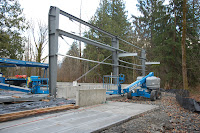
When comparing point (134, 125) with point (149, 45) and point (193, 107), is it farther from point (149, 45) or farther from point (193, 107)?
point (149, 45)

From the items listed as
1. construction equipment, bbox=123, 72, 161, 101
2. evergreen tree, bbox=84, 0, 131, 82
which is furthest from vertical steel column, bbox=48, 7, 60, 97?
evergreen tree, bbox=84, 0, 131, 82

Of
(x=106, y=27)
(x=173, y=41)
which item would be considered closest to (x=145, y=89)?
(x=173, y=41)

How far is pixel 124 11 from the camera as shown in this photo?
32.2m

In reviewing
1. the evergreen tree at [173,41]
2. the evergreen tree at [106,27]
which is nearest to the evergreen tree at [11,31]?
the evergreen tree at [106,27]

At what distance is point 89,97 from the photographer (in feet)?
29.8

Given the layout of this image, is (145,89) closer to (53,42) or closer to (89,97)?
(89,97)

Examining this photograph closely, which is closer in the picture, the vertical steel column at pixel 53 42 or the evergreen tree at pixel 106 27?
the vertical steel column at pixel 53 42

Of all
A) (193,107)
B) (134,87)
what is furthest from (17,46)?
(193,107)

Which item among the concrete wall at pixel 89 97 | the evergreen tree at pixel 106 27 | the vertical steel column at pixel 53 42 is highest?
the evergreen tree at pixel 106 27

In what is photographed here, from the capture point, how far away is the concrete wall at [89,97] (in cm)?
852

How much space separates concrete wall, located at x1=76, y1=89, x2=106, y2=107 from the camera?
852 centimetres

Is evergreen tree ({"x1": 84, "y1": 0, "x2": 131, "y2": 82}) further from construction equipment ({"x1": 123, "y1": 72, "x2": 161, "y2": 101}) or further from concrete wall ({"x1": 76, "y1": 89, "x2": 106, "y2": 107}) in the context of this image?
concrete wall ({"x1": 76, "y1": 89, "x2": 106, "y2": 107})

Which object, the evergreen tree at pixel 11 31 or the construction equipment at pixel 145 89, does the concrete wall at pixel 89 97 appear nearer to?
the construction equipment at pixel 145 89

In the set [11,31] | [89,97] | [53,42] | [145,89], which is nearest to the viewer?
[89,97]
